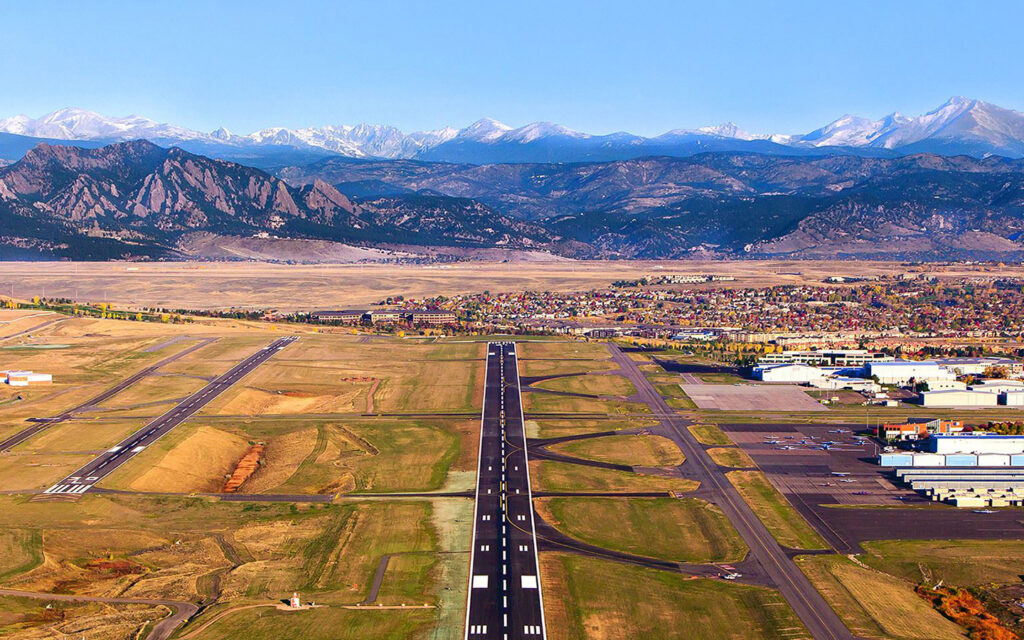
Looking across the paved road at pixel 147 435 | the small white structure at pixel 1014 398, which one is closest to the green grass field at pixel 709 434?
the small white structure at pixel 1014 398

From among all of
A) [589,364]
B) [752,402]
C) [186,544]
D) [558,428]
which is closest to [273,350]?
[589,364]

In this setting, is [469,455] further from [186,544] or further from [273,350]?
[273,350]

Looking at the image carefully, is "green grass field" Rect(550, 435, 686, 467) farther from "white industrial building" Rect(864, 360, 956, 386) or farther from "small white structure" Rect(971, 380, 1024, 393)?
"white industrial building" Rect(864, 360, 956, 386)

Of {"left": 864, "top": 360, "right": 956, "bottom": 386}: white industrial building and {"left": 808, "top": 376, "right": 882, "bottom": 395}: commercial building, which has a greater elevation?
{"left": 864, "top": 360, "right": 956, "bottom": 386}: white industrial building

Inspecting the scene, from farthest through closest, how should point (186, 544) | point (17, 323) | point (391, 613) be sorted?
point (17, 323), point (186, 544), point (391, 613)

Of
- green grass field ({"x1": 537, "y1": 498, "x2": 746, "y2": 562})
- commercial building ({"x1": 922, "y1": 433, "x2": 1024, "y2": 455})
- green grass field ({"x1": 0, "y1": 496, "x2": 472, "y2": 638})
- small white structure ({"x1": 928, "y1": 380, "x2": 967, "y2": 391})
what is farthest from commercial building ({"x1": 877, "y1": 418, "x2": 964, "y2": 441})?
green grass field ({"x1": 0, "y1": 496, "x2": 472, "y2": 638})

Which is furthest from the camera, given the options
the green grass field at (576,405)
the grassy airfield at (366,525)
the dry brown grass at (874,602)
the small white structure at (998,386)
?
the small white structure at (998,386)

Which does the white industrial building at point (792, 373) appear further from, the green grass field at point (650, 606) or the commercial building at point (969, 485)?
the green grass field at point (650, 606)
